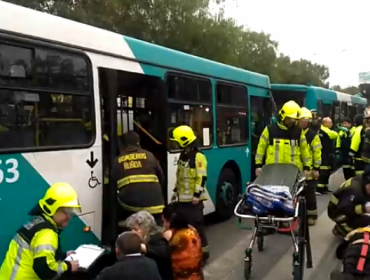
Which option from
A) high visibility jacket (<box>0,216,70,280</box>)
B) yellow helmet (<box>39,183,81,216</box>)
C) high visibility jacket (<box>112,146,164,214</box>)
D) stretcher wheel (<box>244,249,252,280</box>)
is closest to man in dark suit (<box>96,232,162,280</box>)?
high visibility jacket (<box>0,216,70,280</box>)

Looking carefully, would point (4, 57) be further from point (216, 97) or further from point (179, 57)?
point (216, 97)

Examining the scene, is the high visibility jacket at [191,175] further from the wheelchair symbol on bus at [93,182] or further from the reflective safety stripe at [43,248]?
the reflective safety stripe at [43,248]

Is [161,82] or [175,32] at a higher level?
[175,32]

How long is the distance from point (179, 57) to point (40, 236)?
460 cm

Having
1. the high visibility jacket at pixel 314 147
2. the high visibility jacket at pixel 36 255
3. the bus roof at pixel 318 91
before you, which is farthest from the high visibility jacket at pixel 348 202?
the bus roof at pixel 318 91

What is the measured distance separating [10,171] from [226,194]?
5407mm

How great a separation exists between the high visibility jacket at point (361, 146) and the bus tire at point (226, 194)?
7.19ft

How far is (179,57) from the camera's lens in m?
8.04

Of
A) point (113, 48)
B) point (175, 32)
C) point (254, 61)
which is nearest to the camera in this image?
point (113, 48)

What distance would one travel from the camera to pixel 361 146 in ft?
32.3

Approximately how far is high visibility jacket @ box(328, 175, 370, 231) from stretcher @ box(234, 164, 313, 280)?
67 cm

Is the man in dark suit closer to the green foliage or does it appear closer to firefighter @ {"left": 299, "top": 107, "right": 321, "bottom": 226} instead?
firefighter @ {"left": 299, "top": 107, "right": 321, "bottom": 226}

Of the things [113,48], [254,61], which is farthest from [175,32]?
[254,61]

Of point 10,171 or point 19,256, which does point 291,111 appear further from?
point 19,256
